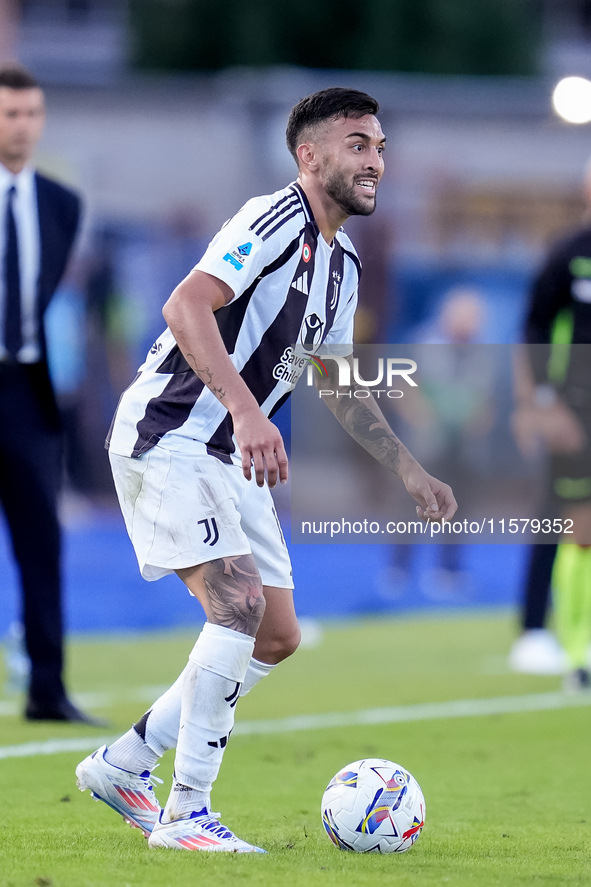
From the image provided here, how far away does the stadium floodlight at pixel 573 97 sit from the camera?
8.42 metres

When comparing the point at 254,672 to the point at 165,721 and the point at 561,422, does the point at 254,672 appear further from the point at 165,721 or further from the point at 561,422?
the point at 561,422

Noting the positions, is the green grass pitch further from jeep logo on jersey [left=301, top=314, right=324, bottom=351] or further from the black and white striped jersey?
jeep logo on jersey [left=301, top=314, right=324, bottom=351]

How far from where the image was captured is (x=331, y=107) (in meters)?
4.18

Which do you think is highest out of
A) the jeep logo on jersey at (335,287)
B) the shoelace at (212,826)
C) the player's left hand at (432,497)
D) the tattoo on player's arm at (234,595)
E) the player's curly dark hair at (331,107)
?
the player's curly dark hair at (331,107)

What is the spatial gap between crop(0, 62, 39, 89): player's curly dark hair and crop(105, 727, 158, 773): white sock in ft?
11.0

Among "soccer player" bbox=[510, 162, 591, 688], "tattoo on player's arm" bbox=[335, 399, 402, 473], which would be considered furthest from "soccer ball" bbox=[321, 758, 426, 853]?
"soccer player" bbox=[510, 162, 591, 688]

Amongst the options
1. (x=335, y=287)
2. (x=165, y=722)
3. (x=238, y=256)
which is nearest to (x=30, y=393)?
(x=335, y=287)

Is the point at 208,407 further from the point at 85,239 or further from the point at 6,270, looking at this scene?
the point at 85,239

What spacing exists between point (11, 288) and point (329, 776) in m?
2.58

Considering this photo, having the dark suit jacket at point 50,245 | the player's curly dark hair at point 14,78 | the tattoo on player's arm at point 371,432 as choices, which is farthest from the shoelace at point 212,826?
the player's curly dark hair at point 14,78

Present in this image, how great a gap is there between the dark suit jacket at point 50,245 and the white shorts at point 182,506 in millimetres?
2449

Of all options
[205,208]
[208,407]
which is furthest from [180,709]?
[205,208]

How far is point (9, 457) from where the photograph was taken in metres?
6.45

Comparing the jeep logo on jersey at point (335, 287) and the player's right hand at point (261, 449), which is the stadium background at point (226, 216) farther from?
the player's right hand at point (261, 449)
